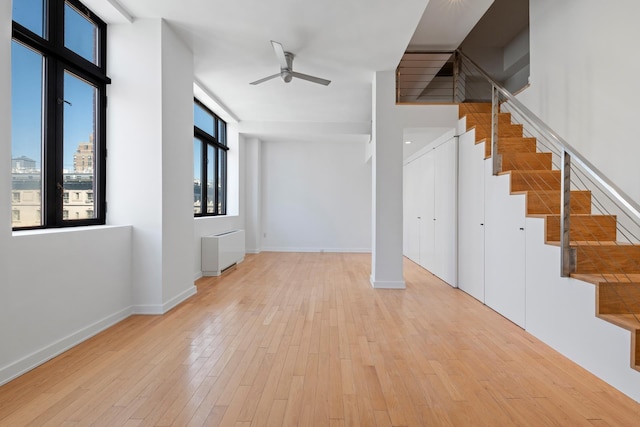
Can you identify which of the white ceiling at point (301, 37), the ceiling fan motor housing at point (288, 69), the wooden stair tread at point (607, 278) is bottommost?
the wooden stair tread at point (607, 278)

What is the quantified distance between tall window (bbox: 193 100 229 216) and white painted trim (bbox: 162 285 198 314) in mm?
1671

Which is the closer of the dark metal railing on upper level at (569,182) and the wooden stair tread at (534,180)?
the dark metal railing on upper level at (569,182)

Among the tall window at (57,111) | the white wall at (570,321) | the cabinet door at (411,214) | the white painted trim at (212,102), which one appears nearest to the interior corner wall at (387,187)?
the white wall at (570,321)

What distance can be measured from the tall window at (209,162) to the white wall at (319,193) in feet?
4.94

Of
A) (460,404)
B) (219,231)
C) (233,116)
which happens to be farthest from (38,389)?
(233,116)

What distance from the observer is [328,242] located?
8.85 metres

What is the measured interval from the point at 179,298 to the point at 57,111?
2.11 m

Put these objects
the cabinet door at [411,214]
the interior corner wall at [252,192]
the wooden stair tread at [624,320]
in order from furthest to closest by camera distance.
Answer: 1. the interior corner wall at [252,192]
2. the cabinet door at [411,214]
3. the wooden stair tread at [624,320]

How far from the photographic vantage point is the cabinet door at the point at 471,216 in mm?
4121

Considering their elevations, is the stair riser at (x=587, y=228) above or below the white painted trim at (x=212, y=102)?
below

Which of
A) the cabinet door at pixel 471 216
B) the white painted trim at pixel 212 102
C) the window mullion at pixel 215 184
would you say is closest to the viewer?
the cabinet door at pixel 471 216

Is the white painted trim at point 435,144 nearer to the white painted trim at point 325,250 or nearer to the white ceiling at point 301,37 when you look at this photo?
the white ceiling at point 301,37

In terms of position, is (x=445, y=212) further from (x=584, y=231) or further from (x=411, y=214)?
(x=584, y=231)

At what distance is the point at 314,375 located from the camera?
2.23 m
